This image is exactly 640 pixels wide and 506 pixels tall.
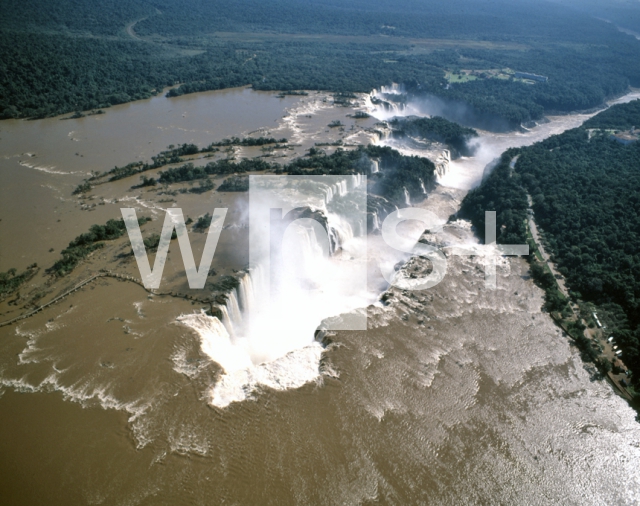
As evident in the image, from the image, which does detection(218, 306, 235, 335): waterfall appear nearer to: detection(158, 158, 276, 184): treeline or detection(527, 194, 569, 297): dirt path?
detection(158, 158, 276, 184): treeline

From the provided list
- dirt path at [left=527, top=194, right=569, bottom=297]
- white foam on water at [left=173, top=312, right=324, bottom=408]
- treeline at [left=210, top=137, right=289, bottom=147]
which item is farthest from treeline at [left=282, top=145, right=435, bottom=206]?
white foam on water at [left=173, top=312, right=324, bottom=408]

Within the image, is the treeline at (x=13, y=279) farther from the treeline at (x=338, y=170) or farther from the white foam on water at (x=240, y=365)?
the treeline at (x=338, y=170)

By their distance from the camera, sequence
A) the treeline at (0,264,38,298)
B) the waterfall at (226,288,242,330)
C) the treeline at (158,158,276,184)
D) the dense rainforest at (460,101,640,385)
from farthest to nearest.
Answer: 1. the treeline at (158,158,276,184)
2. the dense rainforest at (460,101,640,385)
3. the waterfall at (226,288,242,330)
4. the treeline at (0,264,38,298)

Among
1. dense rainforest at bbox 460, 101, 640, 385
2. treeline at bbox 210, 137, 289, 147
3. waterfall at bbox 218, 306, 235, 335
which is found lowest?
dense rainforest at bbox 460, 101, 640, 385

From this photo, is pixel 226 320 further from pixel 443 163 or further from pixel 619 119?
pixel 619 119

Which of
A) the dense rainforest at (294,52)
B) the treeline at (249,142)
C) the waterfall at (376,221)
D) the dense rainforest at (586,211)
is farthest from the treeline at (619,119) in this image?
the treeline at (249,142)

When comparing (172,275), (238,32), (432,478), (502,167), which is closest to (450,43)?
(238,32)
